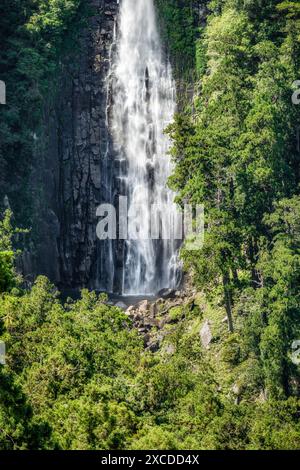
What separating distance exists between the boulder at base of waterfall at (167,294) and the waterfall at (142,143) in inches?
63.4

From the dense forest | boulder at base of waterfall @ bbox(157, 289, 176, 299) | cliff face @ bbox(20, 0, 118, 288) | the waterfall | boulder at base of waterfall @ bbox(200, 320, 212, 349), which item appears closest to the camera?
the dense forest

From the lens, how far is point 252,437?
110 feet

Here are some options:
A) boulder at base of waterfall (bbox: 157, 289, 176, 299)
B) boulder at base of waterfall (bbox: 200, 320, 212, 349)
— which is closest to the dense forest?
boulder at base of waterfall (bbox: 200, 320, 212, 349)

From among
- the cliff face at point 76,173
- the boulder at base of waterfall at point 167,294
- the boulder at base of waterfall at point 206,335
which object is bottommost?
the boulder at base of waterfall at point 206,335

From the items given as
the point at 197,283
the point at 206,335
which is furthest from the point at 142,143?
the point at 197,283

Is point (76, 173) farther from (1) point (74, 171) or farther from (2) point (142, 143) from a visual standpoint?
(2) point (142, 143)

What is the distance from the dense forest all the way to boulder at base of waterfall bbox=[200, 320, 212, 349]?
0.79 ft

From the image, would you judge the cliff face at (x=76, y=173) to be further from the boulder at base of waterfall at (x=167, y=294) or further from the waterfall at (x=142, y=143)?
the boulder at base of waterfall at (x=167, y=294)

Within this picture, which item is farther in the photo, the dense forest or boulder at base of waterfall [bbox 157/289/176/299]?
boulder at base of waterfall [bbox 157/289/176/299]

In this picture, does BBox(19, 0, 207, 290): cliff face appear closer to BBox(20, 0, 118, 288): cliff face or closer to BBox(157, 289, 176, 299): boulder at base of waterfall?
BBox(20, 0, 118, 288): cliff face

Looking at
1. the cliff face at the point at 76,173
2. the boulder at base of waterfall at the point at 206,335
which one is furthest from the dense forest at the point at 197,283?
the cliff face at the point at 76,173

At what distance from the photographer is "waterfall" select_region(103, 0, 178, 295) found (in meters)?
57.6

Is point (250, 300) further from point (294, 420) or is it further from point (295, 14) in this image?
point (295, 14)

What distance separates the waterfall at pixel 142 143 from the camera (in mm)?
57562
